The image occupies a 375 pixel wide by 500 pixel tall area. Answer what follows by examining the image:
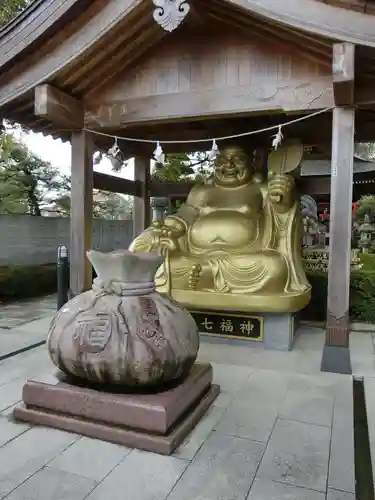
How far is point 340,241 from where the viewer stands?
→ 3664mm

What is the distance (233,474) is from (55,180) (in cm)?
1014

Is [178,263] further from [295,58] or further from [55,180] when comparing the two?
[55,180]

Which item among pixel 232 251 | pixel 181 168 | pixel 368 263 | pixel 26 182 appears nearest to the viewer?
pixel 232 251

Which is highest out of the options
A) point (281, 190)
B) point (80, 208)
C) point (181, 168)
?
point (181, 168)

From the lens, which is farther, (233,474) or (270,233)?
(270,233)

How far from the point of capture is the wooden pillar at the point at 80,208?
4676 millimetres

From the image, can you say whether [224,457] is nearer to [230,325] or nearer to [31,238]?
[230,325]

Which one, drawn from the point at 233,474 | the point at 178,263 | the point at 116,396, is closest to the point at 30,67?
the point at 178,263

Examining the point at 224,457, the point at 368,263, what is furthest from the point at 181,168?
the point at 224,457

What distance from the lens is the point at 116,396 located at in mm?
2420

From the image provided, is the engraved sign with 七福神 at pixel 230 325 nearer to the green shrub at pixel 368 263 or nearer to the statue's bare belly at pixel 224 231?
the statue's bare belly at pixel 224 231

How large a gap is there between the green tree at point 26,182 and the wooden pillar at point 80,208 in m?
5.02

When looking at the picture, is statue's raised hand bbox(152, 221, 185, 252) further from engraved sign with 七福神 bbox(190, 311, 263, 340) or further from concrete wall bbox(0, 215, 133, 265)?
concrete wall bbox(0, 215, 133, 265)

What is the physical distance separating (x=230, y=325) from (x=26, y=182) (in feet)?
24.8
